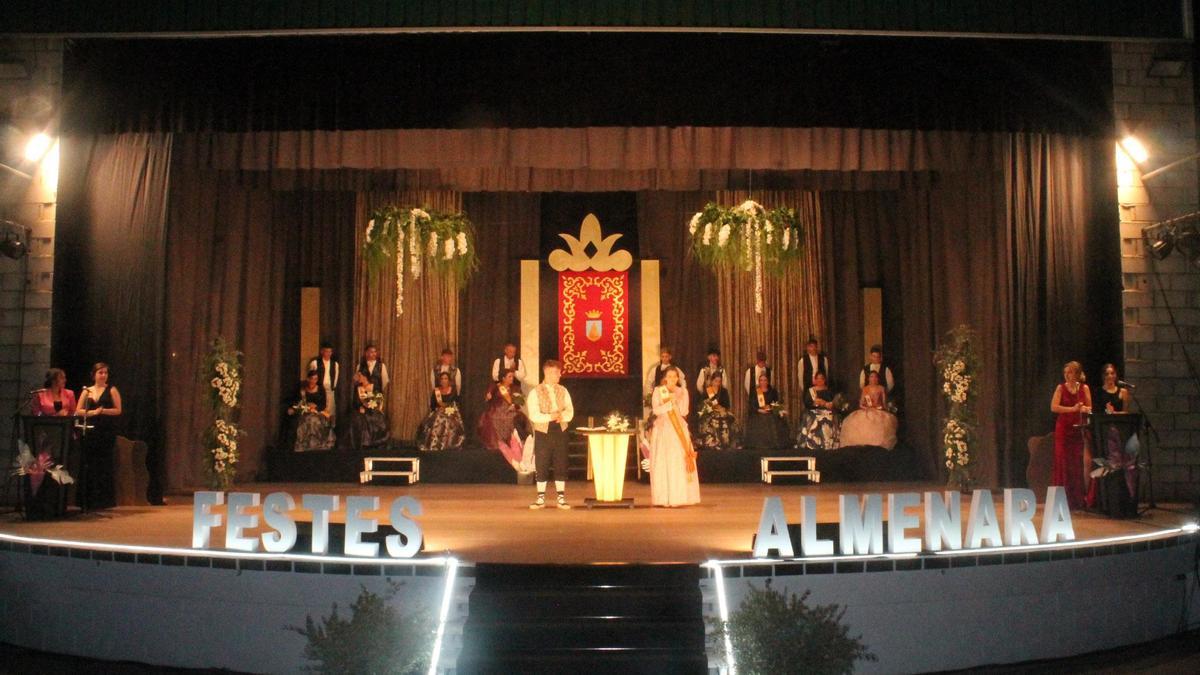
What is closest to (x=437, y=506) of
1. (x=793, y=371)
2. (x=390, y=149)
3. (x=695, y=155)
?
(x=390, y=149)

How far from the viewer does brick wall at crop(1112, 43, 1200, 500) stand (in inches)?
423

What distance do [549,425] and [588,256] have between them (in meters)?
4.52

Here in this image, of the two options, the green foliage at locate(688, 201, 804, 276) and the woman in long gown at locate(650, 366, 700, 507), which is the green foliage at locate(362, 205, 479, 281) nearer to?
the green foliage at locate(688, 201, 804, 276)

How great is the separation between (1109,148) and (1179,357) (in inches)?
80.6

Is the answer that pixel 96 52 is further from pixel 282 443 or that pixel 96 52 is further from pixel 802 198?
pixel 802 198

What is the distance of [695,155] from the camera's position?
10430mm

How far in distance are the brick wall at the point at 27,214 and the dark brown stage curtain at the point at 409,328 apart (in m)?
4.24

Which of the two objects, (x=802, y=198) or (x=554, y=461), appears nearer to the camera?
(x=554, y=461)

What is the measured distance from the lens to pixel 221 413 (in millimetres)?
11070

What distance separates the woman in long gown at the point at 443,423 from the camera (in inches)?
528

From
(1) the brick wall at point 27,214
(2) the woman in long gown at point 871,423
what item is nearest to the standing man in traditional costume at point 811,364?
(2) the woman in long gown at point 871,423

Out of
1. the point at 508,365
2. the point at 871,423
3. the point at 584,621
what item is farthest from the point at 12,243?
the point at 871,423

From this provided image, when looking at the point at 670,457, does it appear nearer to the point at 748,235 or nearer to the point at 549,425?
the point at 549,425

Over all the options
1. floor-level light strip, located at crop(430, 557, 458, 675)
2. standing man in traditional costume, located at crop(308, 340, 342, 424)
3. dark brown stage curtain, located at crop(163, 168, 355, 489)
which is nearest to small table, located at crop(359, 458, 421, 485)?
standing man in traditional costume, located at crop(308, 340, 342, 424)
